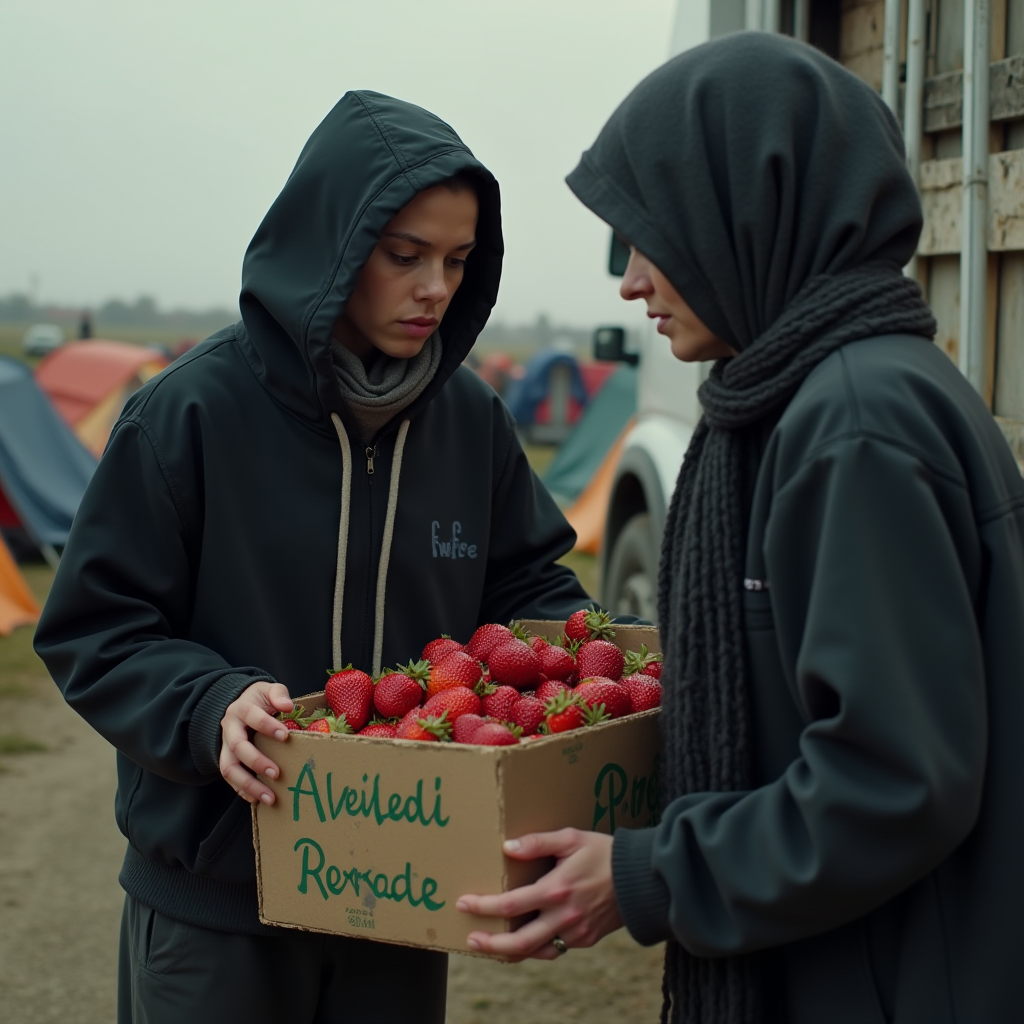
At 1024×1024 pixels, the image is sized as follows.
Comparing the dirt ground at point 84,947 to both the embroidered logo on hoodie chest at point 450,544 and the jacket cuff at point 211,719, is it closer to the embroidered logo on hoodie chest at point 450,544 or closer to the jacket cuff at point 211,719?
the embroidered logo on hoodie chest at point 450,544

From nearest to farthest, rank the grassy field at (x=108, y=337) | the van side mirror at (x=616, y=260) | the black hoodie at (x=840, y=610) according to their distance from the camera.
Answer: the black hoodie at (x=840, y=610) < the van side mirror at (x=616, y=260) < the grassy field at (x=108, y=337)

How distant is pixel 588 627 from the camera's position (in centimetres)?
221

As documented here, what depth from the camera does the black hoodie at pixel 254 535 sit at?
1.96m

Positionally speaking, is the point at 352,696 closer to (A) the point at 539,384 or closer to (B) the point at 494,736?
(B) the point at 494,736

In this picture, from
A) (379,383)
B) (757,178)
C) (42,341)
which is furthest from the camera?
(42,341)

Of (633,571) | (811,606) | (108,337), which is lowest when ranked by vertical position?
(108,337)

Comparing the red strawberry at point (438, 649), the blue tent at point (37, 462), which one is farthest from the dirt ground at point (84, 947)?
the blue tent at point (37, 462)

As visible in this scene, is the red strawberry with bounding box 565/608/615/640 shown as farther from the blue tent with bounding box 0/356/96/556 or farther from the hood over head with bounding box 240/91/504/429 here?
the blue tent with bounding box 0/356/96/556

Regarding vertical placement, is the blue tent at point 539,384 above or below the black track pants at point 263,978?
below

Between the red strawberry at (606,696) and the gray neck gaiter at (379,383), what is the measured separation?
633 millimetres

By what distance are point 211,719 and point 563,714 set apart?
20.4 inches

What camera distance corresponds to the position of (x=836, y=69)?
1524 mm

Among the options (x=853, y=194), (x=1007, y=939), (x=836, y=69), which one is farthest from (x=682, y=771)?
(x=836, y=69)

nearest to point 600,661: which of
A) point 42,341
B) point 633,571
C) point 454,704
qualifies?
point 454,704
